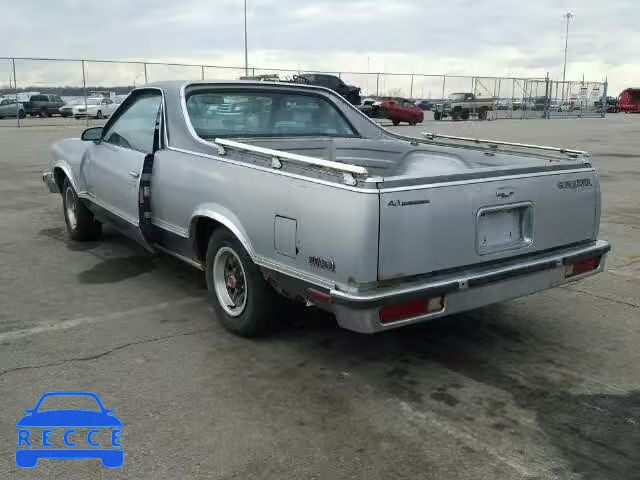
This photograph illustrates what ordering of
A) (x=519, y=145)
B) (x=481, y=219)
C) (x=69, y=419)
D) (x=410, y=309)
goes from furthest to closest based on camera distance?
1. (x=519, y=145)
2. (x=481, y=219)
3. (x=410, y=309)
4. (x=69, y=419)

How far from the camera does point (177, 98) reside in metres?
4.92

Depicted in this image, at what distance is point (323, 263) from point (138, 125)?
2834 millimetres

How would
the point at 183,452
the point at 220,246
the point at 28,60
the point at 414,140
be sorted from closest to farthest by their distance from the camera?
1. the point at 183,452
2. the point at 220,246
3. the point at 414,140
4. the point at 28,60

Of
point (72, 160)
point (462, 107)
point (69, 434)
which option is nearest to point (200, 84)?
point (72, 160)

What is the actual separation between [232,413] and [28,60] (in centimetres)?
2675

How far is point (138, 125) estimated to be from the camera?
17.9 feet

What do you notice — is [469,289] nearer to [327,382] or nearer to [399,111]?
[327,382]

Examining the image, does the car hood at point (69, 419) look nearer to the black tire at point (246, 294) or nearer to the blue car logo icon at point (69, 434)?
the blue car logo icon at point (69, 434)

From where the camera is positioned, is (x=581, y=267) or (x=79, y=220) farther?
(x=79, y=220)

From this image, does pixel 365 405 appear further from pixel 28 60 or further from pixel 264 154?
pixel 28 60

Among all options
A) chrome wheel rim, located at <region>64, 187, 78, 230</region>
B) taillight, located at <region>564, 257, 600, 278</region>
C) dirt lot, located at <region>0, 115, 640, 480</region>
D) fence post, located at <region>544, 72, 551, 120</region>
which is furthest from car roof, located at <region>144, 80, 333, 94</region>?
fence post, located at <region>544, 72, 551, 120</region>

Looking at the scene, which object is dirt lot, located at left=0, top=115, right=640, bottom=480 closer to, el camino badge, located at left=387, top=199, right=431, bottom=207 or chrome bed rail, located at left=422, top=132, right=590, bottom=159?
el camino badge, located at left=387, top=199, right=431, bottom=207

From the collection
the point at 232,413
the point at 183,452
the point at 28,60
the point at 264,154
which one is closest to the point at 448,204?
the point at 264,154

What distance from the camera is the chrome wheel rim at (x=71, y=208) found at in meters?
6.77
